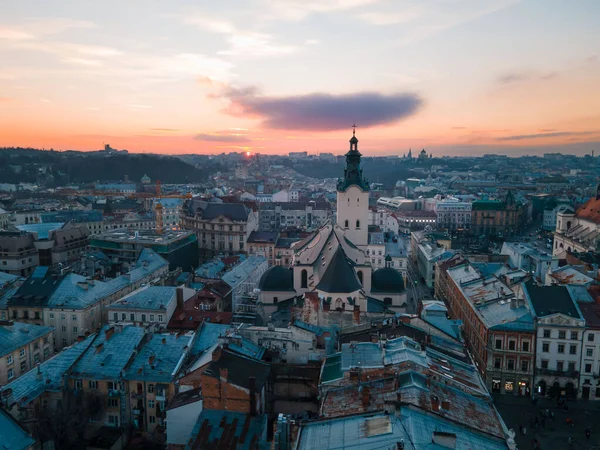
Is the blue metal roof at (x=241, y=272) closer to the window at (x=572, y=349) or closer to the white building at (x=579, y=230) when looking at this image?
the window at (x=572, y=349)

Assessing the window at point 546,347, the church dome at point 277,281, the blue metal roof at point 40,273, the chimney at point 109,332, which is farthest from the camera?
the church dome at point 277,281

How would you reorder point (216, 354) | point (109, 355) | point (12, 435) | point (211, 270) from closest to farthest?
point (12, 435)
point (216, 354)
point (109, 355)
point (211, 270)

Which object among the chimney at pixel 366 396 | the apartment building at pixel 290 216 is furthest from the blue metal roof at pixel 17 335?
the apartment building at pixel 290 216

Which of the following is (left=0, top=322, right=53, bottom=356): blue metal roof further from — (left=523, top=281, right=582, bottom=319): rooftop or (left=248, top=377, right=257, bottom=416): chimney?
(left=523, top=281, right=582, bottom=319): rooftop

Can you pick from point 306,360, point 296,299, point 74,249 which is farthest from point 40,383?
point 74,249

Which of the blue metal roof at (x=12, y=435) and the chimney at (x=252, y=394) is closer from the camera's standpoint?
the blue metal roof at (x=12, y=435)

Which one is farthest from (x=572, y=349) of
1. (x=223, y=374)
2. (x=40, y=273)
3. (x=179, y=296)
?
(x=40, y=273)

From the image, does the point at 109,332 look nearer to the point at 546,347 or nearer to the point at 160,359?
the point at 160,359

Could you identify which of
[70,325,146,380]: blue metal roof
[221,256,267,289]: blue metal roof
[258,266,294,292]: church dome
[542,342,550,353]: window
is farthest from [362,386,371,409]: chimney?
[221,256,267,289]: blue metal roof
